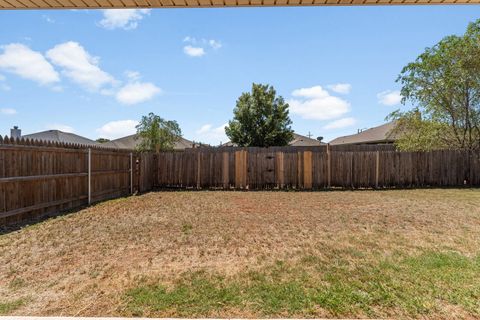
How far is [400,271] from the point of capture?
347 centimetres

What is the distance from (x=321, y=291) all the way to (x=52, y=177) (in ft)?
22.6

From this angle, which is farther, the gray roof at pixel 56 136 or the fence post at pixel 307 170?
the gray roof at pixel 56 136

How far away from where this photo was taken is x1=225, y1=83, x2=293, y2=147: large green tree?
87.4 feet

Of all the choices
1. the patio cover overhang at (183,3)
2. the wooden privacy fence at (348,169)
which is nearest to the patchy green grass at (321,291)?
the patio cover overhang at (183,3)

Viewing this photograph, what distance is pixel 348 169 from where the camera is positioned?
13.3 meters

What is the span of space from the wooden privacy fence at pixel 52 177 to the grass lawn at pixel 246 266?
78 cm

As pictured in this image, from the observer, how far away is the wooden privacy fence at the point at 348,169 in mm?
13266

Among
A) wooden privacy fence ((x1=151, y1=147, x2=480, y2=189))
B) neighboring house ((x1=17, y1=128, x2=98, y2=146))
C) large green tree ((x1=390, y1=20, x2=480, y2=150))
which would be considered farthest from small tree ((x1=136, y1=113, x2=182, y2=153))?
large green tree ((x1=390, y1=20, x2=480, y2=150))

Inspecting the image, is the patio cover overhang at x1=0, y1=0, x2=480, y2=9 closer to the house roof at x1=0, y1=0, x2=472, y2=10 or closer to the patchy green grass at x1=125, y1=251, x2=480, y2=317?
the house roof at x1=0, y1=0, x2=472, y2=10

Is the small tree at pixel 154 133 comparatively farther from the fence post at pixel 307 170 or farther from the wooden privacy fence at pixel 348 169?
the fence post at pixel 307 170

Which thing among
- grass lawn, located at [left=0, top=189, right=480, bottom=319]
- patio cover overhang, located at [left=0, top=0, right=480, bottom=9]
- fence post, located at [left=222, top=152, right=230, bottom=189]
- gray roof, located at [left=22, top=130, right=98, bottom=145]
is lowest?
grass lawn, located at [left=0, top=189, right=480, bottom=319]

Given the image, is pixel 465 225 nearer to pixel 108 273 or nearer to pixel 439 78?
pixel 108 273

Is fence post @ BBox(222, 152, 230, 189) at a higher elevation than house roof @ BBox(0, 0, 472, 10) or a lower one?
lower

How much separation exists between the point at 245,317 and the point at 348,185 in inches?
459
